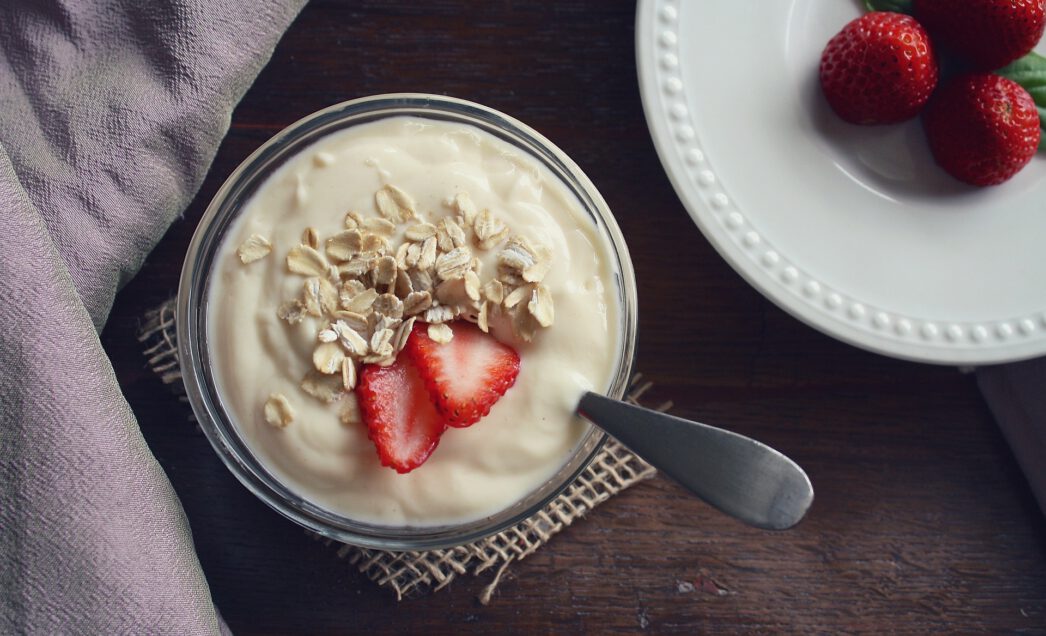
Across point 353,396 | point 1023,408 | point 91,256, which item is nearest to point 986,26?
point 1023,408

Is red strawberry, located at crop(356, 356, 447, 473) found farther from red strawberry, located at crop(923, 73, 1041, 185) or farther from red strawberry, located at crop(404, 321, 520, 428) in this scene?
red strawberry, located at crop(923, 73, 1041, 185)

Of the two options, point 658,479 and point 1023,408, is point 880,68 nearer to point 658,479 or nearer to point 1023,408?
point 1023,408

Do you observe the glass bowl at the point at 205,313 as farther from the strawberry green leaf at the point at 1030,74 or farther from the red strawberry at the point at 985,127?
the strawberry green leaf at the point at 1030,74

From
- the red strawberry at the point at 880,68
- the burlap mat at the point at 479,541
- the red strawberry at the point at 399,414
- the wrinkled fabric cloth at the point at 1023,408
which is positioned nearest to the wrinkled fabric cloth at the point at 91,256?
the burlap mat at the point at 479,541

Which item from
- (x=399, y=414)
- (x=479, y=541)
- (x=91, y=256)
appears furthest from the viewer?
(x=479, y=541)

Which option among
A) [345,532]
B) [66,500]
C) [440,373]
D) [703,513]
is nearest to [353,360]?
[440,373]
